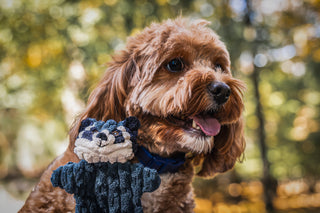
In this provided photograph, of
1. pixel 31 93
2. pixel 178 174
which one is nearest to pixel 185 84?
pixel 178 174

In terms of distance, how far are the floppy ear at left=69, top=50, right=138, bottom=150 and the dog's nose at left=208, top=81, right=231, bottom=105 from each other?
0.39 meters

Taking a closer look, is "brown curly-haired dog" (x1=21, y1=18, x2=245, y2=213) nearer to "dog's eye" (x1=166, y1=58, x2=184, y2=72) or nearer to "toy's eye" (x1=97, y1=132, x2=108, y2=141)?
"dog's eye" (x1=166, y1=58, x2=184, y2=72)

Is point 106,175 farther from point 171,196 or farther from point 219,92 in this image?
point 219,92

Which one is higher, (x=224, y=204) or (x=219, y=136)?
(x=219, y=136)

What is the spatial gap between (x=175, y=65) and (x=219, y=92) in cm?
30

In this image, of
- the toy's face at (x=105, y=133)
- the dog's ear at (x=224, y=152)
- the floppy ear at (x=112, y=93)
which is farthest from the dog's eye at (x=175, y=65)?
the toy's face at (x=105, y=133)

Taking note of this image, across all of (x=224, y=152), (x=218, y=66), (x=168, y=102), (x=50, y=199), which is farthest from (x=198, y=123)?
(x=50, y=199)

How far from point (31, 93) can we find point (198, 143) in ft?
7.44

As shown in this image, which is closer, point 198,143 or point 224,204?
point 198,143

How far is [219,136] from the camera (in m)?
1.44

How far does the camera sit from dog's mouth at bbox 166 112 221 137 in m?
1.17

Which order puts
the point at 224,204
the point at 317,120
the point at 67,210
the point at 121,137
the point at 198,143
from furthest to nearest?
the point at 317,120, the point at 224,204, the point at 198,143, the point at 67,210, the point at 121,137

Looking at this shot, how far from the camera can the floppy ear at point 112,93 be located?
1.13 metres

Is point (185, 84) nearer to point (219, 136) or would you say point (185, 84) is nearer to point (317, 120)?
point (219, 136)
